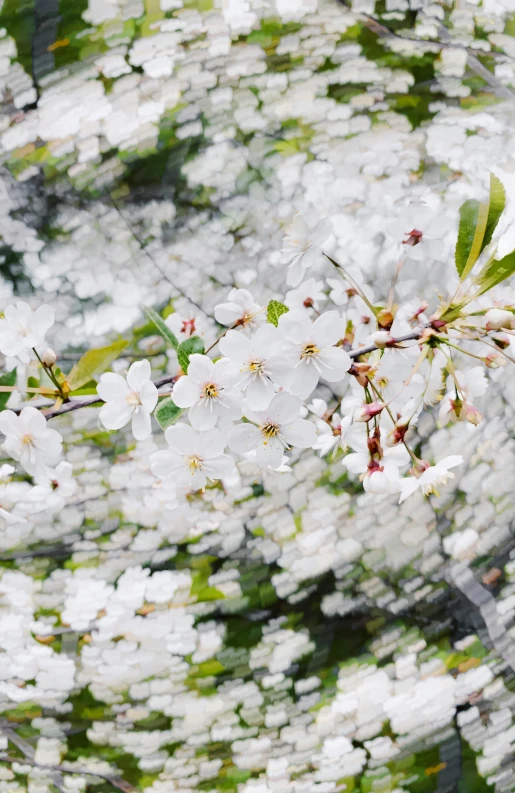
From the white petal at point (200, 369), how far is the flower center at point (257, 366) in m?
0.03

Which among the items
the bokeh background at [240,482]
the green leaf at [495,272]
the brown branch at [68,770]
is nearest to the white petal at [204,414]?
the green leaf at [495,272]

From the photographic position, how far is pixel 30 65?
125 cm

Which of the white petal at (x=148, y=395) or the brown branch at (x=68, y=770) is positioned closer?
the white petal at (x=148, y=395)

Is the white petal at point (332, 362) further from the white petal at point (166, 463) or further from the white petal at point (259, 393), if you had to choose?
the white petal at point (166, 463)

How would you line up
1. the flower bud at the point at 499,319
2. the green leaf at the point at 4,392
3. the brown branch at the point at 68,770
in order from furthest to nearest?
the brown branch at the point at 68,770
the green leaf at the point at 4,392
the flower bud at the point at 499,319

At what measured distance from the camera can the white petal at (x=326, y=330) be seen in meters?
0.40

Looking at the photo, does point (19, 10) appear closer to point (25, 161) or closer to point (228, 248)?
point (25, 161)

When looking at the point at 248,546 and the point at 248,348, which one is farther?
the point at 248,546

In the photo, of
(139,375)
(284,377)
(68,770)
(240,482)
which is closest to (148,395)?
(139,375)

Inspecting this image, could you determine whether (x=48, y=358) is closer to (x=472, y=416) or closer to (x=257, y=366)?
(x=257, y=366)

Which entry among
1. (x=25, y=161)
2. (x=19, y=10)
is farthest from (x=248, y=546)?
(x=19, y=10)

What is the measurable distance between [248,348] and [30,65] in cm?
126

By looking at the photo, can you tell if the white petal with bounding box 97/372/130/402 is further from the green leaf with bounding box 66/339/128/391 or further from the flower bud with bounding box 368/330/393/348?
the flower bud with bounding box 368/330/393/348

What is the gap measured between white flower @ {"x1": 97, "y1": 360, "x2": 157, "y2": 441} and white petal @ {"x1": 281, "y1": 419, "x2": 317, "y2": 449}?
113 mm
